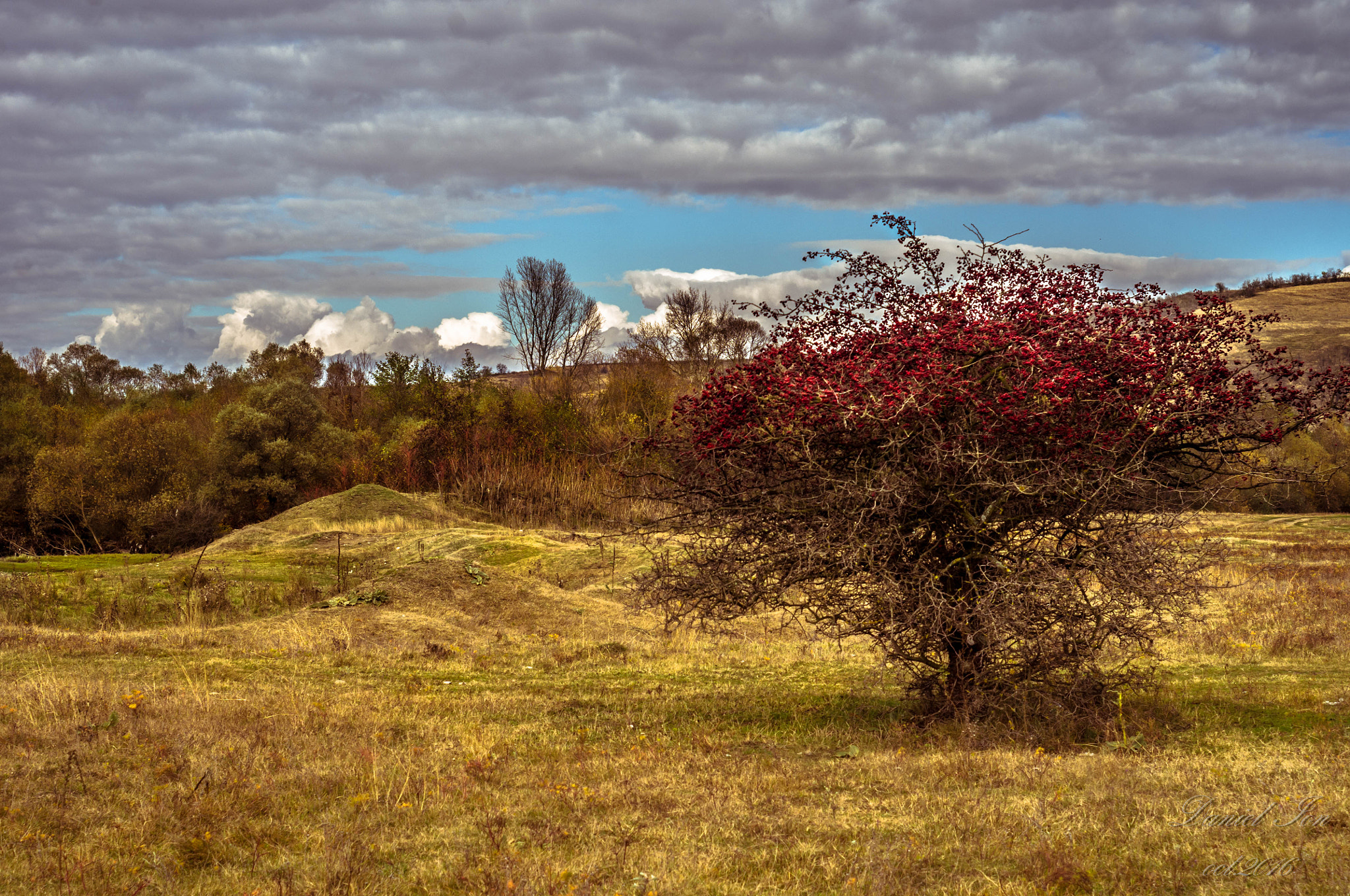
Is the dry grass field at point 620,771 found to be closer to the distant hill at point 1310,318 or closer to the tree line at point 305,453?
the tree line at point 305,453

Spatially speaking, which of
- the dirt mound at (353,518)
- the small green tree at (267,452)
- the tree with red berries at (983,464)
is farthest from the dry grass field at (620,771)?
the small green tree at (267,452)

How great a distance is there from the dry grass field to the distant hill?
68139 mm

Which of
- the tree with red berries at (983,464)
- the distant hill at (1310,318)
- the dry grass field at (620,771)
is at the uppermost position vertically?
the distant hill at (1310,318)

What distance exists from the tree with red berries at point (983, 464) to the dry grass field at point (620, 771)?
1009 mm

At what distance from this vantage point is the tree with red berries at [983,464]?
7770 millimetres

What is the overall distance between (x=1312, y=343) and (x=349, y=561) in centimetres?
7768

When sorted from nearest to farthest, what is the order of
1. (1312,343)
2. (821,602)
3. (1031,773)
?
(1031,773)
(821,602)
(1312,343)

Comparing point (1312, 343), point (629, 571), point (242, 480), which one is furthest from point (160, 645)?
point (1312, 343)

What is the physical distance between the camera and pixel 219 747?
25.6 ft

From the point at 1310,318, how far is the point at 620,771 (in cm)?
9652

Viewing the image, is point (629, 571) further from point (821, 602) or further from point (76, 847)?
point (76, 847)

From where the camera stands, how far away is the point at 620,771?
7.56 meters

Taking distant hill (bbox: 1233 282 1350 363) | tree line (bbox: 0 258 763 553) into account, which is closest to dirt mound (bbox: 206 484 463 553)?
tree line (bbox: 0 258 763 553)

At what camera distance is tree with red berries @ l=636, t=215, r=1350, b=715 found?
306 inches
